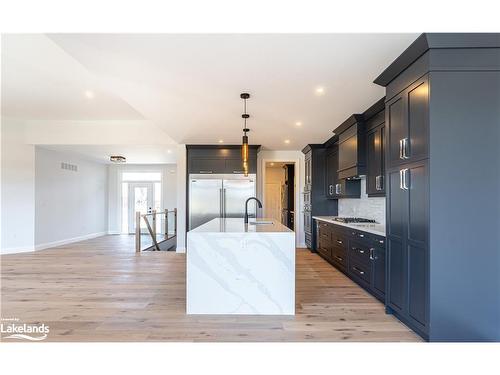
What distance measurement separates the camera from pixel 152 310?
3131 millimetres

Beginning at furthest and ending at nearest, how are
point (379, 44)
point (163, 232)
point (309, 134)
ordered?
point (163, 232)
point (309, 134)
point (379, 44)

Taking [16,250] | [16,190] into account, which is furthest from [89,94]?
[16,250]

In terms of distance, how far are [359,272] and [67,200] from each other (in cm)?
761

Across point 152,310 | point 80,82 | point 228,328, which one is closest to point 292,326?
point 228,328

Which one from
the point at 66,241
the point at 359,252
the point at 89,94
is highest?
the point at 89,94

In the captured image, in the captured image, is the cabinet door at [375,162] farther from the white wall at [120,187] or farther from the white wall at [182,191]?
the white wall at [120,187]

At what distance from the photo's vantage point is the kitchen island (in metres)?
2.96

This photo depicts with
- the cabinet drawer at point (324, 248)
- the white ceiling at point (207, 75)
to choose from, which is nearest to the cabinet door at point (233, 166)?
the white ceiling at point (207, 75)

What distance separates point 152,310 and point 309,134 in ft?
13.6

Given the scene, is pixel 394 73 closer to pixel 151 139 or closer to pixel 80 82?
pixel 80 82

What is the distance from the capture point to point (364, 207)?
17.5ft

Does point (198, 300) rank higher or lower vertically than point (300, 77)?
lower

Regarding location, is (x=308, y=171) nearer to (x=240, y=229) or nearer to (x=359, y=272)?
(x=359, y=272)

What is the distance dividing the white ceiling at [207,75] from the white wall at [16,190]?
1.07 meters
